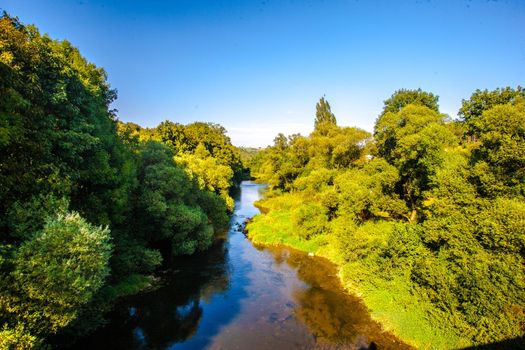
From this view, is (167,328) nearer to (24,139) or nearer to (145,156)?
(24,139)

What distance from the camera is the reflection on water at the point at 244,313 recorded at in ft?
71.6

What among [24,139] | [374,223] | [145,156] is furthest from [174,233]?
[374,223]

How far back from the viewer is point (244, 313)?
2572 cm

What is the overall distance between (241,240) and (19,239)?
108ft

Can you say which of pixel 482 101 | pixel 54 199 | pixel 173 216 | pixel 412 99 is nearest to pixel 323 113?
pixel 412 99

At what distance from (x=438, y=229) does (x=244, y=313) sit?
1669cm

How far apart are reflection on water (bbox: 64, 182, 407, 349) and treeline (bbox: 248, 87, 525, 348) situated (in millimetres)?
2783

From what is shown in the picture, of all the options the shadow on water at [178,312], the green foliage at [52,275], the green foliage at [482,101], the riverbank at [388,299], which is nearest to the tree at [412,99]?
the green foliage at [482,101]

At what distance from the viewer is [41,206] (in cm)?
1700

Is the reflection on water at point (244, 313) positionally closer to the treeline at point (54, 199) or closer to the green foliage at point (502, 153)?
the treeline at point (54, 199)

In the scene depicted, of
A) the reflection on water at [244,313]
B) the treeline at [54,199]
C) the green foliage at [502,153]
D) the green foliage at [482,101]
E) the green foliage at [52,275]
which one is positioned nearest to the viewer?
the green foliage at [52,275]

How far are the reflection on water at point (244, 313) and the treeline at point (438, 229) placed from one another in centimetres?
278

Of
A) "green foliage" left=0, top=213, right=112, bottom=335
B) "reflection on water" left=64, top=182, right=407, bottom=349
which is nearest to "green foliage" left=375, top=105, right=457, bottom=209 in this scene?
"reflection on water" left=64, top=182, right=407, bottom=349

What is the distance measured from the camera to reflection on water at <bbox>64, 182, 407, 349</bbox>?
859 inches
